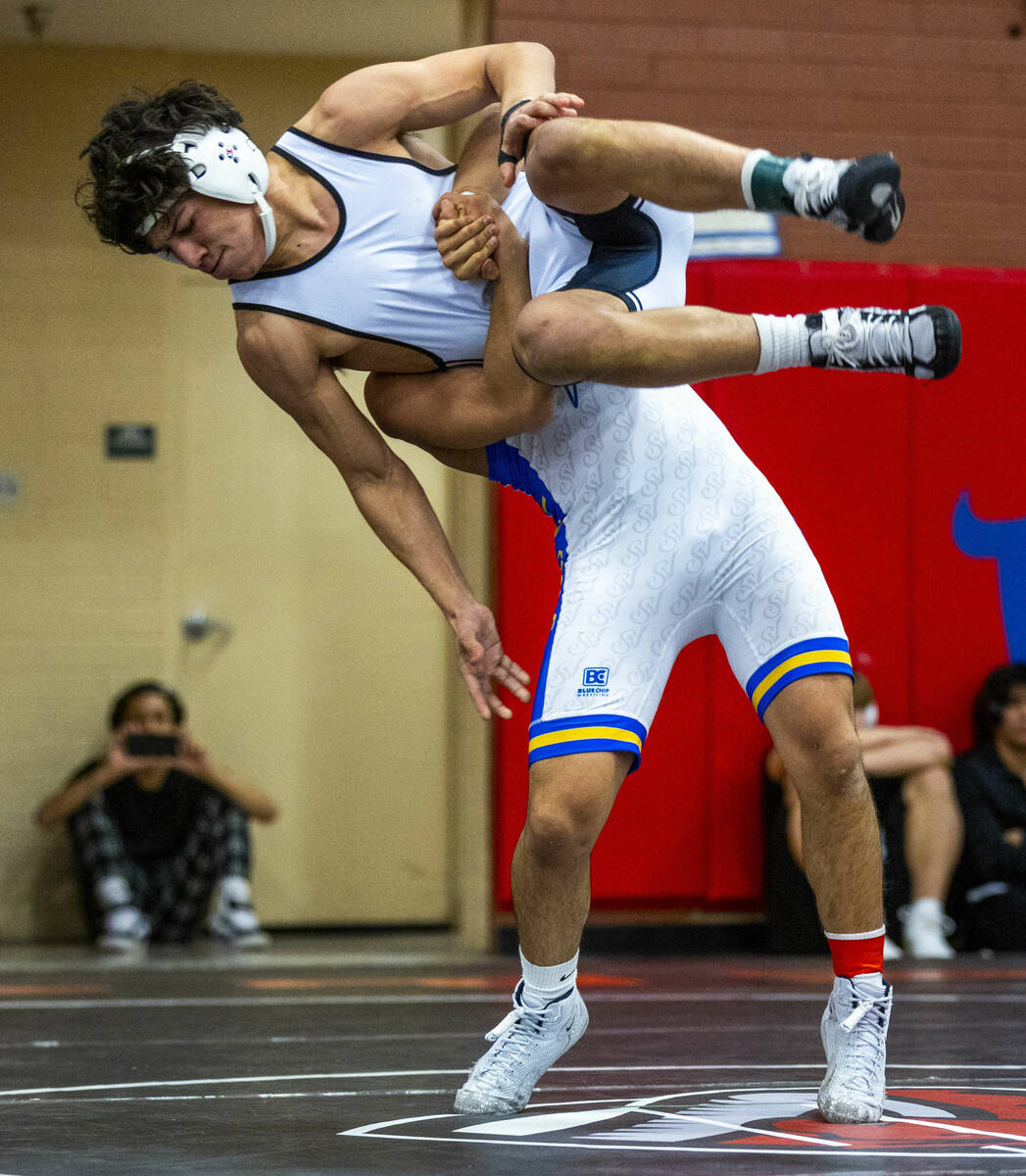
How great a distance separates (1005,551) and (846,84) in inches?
62.0

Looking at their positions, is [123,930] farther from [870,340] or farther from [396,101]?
[870,340]

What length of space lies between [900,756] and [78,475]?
118 inches

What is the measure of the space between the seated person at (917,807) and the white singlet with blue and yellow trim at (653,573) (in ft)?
8.93

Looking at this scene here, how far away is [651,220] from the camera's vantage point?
2395mm

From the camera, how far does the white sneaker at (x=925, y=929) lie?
500 cm

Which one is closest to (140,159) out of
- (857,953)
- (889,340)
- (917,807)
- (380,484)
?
(380,484)

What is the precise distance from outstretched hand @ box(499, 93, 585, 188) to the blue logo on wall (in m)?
3.42

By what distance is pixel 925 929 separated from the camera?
16.5 ft

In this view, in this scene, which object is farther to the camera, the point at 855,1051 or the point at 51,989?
the point at 51,989

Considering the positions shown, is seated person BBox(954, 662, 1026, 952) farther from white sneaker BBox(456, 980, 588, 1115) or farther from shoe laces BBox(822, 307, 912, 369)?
shoe laces BBox(822, 307, 912, 369)

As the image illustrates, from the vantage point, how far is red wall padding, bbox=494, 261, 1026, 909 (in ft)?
17.1

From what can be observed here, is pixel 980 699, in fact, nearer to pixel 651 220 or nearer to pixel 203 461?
pixel 203 461

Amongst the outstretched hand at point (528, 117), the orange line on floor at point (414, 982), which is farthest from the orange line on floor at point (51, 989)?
the outstretched hand at point (528, 117)

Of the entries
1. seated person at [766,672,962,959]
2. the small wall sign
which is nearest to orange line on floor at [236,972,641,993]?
seated person at [766,672,962,959]
